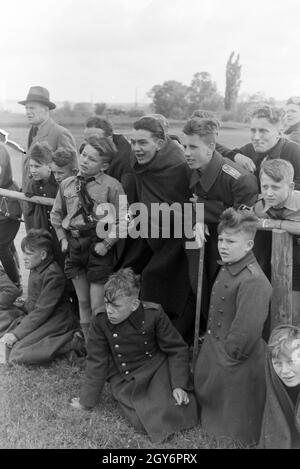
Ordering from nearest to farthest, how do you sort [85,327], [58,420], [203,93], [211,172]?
[58,420], [211,172], [85,327], [203,93]

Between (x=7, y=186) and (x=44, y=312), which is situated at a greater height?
(x=7, y=186)

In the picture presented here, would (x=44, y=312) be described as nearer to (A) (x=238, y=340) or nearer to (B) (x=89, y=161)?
(B) (x=89, y=161)

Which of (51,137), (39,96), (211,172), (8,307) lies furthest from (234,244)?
(39,96)

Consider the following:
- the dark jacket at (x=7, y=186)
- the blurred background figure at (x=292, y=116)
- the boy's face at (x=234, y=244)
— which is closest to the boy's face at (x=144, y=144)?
the boy's face at (x=234, y=244)

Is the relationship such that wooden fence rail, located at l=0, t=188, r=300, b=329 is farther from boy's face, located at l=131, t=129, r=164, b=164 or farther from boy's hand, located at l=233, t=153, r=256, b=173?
boy's face, located at l=131, t=129, r=164, b=164

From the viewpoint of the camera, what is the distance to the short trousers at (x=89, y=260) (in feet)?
13.5

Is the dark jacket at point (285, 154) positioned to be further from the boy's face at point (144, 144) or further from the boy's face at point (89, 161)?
the boy's face at point (89, 161)

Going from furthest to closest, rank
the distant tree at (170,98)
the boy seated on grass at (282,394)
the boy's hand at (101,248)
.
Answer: the distant tree at (170,98) → the boy's hand at (101,248) → the boy seated on grass at (282,394)

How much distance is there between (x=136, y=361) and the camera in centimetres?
379

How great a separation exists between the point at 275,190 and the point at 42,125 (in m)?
2.93

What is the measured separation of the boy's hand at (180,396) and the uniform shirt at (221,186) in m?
1.11

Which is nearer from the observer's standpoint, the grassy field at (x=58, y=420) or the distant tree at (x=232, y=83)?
the grassy field at (x=58, y=420)

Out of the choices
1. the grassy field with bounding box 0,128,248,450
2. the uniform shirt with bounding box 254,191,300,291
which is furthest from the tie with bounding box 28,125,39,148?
the uniform shirt with bounding box 254,191,300,291

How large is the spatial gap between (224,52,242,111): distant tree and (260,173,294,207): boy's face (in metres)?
2.38
